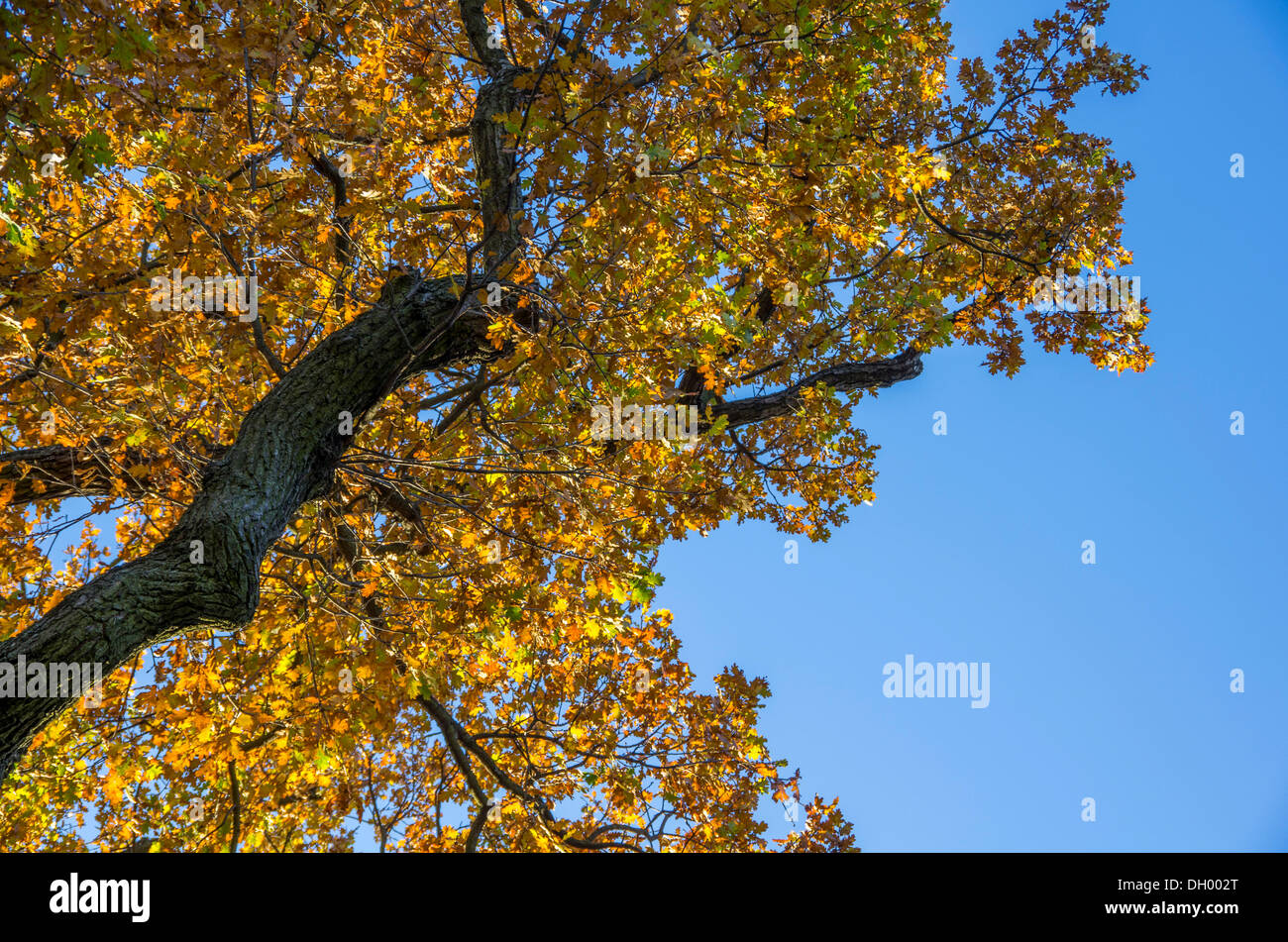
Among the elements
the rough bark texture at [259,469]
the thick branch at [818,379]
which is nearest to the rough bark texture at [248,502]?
the rough bark texture at [259,469]

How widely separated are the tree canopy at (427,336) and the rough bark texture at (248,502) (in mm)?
21

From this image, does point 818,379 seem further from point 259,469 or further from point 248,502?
point 248,502

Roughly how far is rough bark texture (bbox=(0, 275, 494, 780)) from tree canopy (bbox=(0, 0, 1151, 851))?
0.8 inches

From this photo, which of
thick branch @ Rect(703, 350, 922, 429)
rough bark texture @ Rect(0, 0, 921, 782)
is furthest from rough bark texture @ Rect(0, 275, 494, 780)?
thick branch @ Rect(703, 350, 922, 429)

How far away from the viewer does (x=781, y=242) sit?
5918mm

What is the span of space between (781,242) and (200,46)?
170 inches

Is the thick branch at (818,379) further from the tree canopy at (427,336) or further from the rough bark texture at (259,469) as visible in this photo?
the rough bark texture at (259,469)

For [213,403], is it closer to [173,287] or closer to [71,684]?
[173,287]

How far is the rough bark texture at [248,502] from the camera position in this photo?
321 cm

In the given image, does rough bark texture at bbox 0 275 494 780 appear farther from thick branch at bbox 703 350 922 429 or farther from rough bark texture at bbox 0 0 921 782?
thick branch at bbox 703 350 922 429

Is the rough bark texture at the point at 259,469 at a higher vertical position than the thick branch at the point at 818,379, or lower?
lower

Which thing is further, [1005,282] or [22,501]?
[1005,282]
